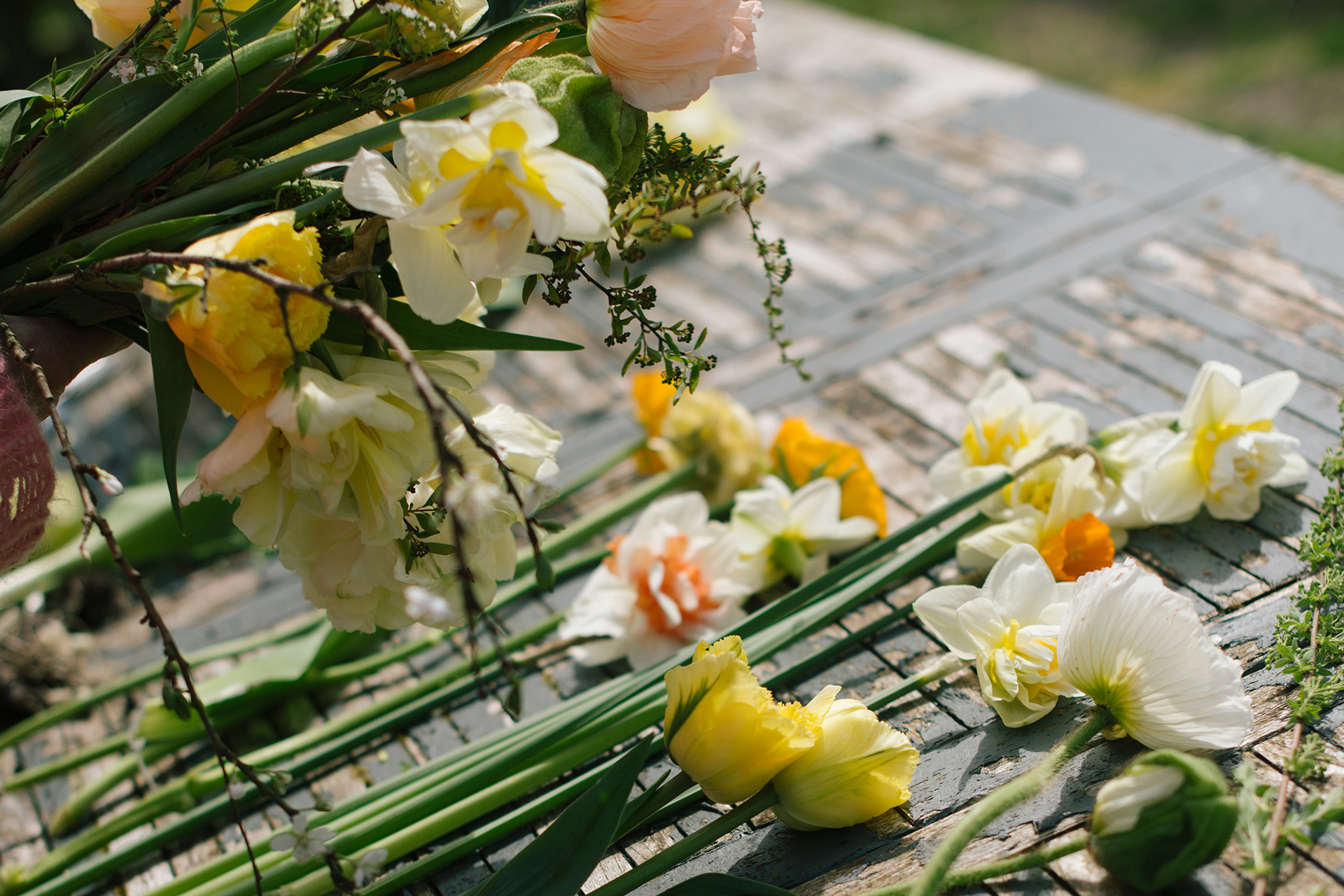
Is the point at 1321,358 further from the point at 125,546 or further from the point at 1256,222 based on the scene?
the point at 125,546

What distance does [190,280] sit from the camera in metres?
0.55

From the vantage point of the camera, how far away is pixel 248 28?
0.69 m

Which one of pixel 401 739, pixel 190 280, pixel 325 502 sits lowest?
pixel 401 739

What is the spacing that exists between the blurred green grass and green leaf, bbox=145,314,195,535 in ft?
10.7

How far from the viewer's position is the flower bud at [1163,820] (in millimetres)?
584

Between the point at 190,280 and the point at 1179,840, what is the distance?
2.22 feet

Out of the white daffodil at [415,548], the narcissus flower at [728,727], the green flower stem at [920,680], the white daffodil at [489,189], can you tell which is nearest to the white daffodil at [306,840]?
the white daffodil at [415,548]

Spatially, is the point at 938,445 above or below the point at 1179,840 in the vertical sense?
above

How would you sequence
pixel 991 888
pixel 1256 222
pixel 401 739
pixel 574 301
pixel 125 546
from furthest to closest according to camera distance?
pixel 574 301
pixel 1256 222
pixel 125 546
pixel 401 739
pixel 991 888

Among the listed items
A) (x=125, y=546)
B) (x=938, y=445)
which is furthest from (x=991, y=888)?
(x=125, y=546)

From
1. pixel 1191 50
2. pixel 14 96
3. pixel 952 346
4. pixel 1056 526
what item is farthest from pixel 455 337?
pixel 1191 50

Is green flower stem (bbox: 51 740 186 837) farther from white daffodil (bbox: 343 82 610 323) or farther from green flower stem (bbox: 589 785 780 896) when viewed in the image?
white daffodil (bbox: 343 82 610 323)

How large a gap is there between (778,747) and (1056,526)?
0.38 m

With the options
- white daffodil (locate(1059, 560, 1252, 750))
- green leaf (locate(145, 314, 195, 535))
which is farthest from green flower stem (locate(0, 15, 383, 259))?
white daffodil (locate(1059, 560, 1252, 750))
